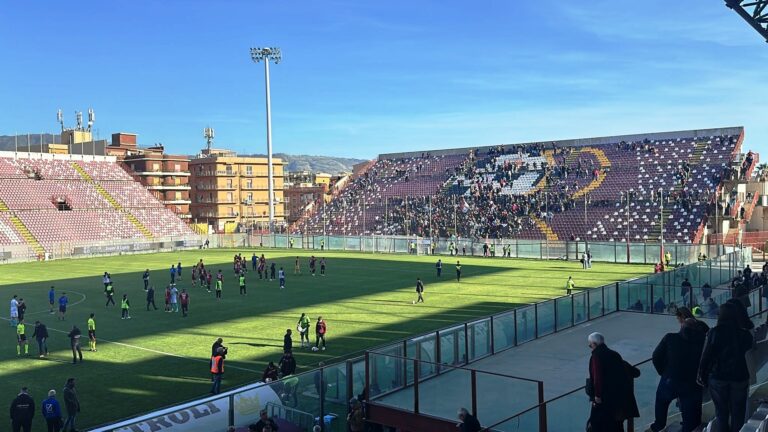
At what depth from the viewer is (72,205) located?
7362cm

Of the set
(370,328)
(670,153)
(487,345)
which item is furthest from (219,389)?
(670,153)

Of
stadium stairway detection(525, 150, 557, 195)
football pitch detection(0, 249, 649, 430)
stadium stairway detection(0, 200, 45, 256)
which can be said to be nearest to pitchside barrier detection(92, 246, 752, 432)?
football pitch detection(0, 249, 649, 430)

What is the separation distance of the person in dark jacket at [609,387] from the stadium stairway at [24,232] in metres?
62.1

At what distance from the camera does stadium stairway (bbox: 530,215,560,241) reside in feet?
199

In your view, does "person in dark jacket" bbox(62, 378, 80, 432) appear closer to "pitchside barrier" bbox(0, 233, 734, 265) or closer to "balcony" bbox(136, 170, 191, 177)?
"pitchside barrier" bbox(0, 233, 734, 265)

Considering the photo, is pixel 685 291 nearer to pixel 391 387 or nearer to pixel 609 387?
pixel 391 387

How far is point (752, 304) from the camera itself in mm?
19531

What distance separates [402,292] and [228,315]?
32.2ft

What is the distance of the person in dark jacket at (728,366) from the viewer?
708 cm

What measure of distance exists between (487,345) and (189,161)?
94466 millimetres

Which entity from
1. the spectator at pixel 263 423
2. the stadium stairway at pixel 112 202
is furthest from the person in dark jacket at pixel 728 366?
the stadium stairway at pixel 112 202

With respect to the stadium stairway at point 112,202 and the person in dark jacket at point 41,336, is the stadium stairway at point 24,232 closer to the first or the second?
the stadium stairway at point 112,202

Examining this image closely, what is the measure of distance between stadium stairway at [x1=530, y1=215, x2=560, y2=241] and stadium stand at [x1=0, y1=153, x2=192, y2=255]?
4016 cm

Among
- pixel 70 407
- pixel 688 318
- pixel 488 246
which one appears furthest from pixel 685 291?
pixel 488 246
